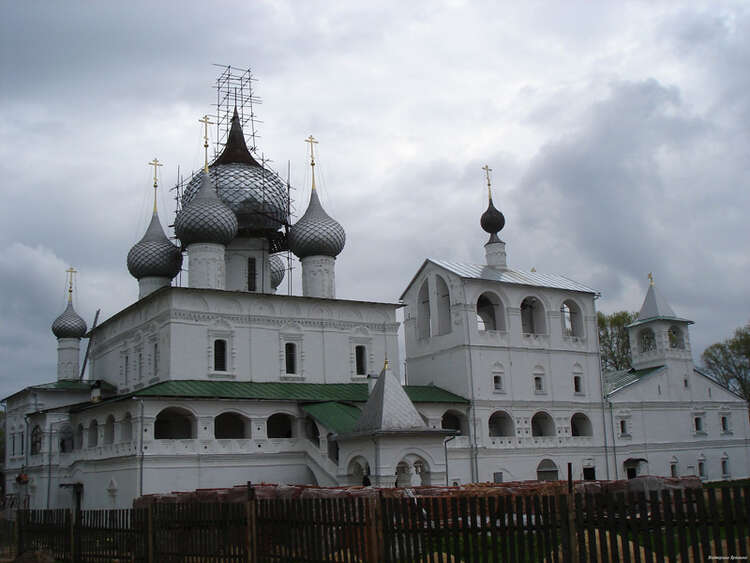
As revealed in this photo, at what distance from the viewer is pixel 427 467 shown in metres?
24.3

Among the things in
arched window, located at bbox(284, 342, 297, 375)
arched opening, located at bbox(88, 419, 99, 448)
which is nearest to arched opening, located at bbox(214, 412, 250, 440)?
arched window, located at bbox(284, 342, 297, 375)

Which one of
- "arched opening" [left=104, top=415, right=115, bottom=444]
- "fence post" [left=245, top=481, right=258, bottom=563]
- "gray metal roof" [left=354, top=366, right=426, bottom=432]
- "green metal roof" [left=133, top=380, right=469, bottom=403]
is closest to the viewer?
"fence post" [left=245, top=481, right=258, bottom=563]

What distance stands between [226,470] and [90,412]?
6084 millimetres

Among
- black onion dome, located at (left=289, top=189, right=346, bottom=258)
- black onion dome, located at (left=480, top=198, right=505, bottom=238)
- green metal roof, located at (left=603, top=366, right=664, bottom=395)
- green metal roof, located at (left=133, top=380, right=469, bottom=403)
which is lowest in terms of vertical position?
green metal roof, located at (left=133, top=380, right=469, bottom=403)

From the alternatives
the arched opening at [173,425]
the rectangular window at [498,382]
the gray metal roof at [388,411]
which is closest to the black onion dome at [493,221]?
the rectangular window at [498,382]

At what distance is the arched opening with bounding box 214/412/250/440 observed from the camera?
96.7 ft

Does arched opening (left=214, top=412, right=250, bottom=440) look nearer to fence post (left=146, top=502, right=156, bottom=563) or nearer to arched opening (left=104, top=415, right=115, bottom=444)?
arched opening (left=104, top=415, right=115, bottom=444)

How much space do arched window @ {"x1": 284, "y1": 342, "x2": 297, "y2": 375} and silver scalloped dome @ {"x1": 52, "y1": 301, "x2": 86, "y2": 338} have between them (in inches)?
481

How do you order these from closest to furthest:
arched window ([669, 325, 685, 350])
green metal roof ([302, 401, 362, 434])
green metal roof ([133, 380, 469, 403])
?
green metal roof ([302, 401, 362, 434]) < green metal roof ([133, 380, 469, 403]) < arched window ([669, 325, 685, 350])

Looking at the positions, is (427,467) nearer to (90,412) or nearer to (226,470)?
(226,470)

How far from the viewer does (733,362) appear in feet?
173

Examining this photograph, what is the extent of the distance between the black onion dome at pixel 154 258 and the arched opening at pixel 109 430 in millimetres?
7124

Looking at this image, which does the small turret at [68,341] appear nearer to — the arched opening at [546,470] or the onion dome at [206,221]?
the onion dome at [206,221]

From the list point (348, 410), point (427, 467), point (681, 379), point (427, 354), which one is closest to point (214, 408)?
point (348, 410)
